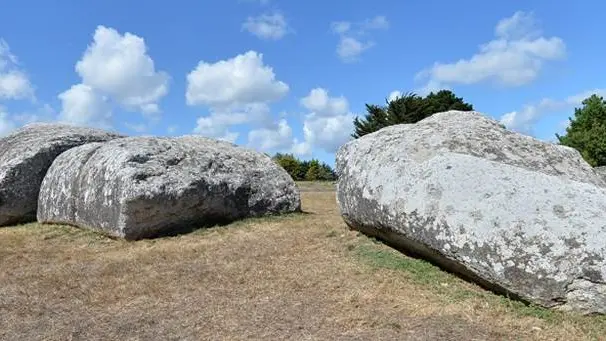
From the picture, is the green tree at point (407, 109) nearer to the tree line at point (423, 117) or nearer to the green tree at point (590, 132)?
the tree line at point (423, 117)

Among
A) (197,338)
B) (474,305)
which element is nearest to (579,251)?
(474,305)

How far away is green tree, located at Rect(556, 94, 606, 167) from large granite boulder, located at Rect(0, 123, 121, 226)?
140 ft

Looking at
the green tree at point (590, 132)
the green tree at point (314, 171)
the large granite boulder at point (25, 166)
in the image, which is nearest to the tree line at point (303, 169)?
the green tree at point (314, 171)

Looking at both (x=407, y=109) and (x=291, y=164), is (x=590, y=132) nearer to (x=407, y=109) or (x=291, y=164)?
(x=407, y=109)

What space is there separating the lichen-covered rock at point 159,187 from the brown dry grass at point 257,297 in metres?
0.85

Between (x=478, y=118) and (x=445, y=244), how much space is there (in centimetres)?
324

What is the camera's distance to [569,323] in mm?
5406

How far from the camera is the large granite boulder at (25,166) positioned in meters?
13.5

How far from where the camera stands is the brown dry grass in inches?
212

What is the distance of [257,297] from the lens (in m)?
6.42

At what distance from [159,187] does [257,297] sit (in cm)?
461

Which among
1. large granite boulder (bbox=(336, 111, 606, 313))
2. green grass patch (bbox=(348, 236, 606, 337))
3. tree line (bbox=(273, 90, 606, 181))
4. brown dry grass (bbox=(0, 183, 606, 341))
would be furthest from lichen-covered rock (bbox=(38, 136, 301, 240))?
tree line (bbox=(273, 90, 606, 181))

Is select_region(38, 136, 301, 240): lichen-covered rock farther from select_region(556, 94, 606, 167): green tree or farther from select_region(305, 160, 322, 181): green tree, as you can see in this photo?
select_region(556, 94, 606, 167): green tree

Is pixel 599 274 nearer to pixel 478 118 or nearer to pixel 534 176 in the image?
pixel 534 176
